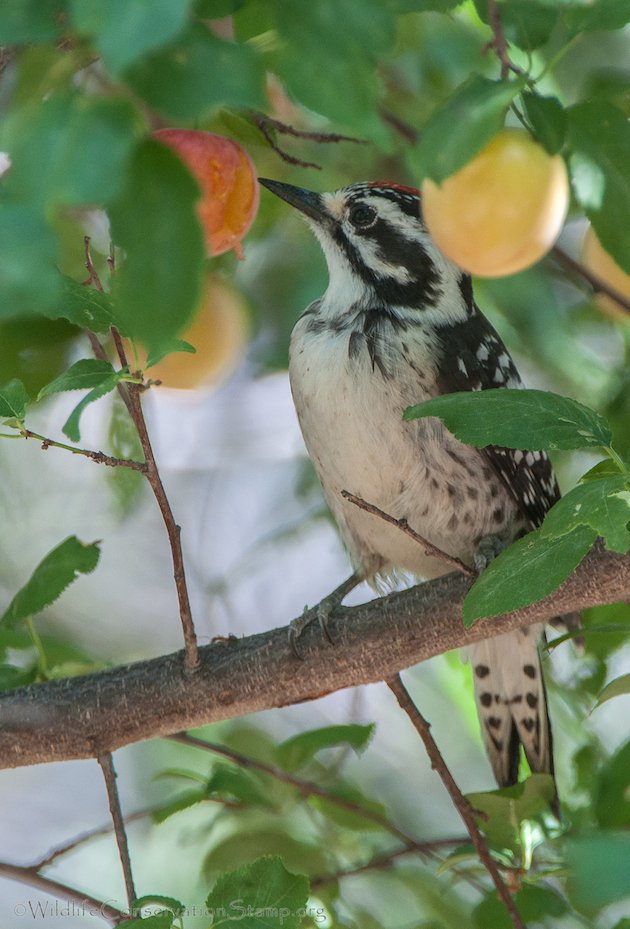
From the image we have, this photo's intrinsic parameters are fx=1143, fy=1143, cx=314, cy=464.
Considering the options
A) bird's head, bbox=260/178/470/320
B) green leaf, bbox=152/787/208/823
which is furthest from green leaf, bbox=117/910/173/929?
bird's head, bbox=260/178/470/320

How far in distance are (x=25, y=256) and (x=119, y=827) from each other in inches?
54.1

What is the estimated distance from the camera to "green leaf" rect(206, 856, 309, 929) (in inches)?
74.1

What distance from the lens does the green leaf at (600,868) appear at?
1.15 m

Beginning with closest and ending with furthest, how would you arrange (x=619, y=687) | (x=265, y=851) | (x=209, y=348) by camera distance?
1. (x=619, y=687)
2. (x=265, y=851)
3. (x=209, y=348)

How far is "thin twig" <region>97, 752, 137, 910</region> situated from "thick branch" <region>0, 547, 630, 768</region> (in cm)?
11

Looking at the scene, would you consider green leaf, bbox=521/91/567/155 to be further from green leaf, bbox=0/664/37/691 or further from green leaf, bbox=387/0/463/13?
green leaf, bbox=0/664/37/691

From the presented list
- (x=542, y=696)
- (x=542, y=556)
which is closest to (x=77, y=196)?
(x=542, y=556)

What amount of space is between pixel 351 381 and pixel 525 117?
1092mm

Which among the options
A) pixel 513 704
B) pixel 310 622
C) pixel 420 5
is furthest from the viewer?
pixel 513 704

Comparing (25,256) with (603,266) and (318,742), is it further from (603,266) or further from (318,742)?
(603,266)

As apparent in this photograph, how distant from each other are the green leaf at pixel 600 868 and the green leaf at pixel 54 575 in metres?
1.39

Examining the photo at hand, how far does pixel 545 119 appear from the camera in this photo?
5.66 feet

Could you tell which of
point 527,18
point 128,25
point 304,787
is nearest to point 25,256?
point 128,25

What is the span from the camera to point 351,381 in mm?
2852
